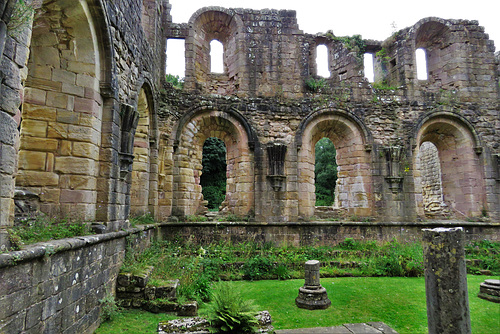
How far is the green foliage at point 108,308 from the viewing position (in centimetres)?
475

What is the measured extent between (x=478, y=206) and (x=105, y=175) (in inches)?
471

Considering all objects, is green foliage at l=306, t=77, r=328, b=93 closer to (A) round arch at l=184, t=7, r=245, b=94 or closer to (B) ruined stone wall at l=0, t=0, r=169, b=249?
(A) round arch at l=184, t=7, r=245, b=94

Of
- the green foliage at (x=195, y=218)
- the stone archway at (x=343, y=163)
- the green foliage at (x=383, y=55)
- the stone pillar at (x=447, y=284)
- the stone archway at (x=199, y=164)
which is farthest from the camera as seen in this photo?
the green foliage at (x=383, y=55)

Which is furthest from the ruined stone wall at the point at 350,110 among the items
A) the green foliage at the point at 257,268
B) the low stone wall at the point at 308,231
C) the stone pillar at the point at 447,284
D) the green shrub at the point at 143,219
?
the stone pillar at the point at 447,284

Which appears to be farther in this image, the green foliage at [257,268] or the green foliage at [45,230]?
the green foliage at [257,268]

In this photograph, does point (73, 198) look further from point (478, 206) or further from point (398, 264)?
point (478, 206)

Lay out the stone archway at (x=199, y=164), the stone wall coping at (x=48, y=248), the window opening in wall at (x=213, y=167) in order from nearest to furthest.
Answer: the stone wall coping at (x=48, y=248) < the stone archway at (x=199, y=164) < the window opening in wall at (x=213, y=167)

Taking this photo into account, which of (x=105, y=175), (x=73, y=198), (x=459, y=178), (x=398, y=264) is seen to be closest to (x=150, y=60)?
(x=105, y=175)

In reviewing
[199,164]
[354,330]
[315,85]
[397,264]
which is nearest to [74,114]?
[354,330]

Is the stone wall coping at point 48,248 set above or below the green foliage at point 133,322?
above

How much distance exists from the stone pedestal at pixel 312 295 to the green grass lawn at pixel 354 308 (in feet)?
0.41

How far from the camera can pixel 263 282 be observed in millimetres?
7477

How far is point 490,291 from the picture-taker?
6.34 m

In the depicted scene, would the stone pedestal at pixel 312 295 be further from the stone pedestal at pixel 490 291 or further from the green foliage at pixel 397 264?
the stone pedestal at pixel 490 291
